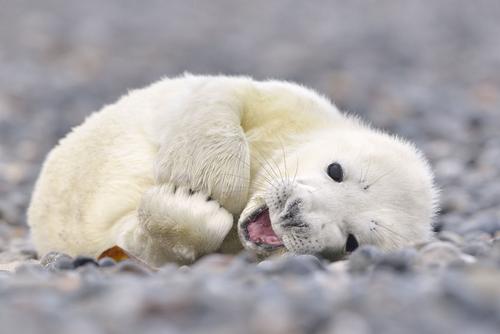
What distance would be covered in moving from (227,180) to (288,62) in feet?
28.9

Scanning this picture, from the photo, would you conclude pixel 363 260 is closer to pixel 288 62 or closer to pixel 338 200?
pixel 338 200

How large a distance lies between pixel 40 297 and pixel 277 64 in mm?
10385

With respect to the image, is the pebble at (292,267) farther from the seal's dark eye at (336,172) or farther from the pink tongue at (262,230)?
the seal's dark eye at (336,172)

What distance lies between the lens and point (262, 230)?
421 centimetres

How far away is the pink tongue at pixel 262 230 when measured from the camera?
413cm

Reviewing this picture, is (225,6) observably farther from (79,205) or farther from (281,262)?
(281,262)

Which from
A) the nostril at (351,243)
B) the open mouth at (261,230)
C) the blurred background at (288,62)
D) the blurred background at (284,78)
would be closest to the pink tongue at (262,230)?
the open mouth at (261,230)

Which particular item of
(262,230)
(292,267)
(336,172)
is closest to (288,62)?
(336,172)

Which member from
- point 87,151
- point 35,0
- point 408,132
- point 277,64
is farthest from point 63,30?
point 87,151

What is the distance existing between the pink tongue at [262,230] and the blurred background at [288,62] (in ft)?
5.14

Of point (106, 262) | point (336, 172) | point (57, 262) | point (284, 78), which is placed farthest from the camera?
point (284, 78)

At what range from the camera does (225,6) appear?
741 inches

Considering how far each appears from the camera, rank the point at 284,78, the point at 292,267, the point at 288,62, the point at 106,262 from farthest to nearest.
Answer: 1. the point at 288,62
2. the point at 284,78
3. the point at 106,262
4. the point at 292,267

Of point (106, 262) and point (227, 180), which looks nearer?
point (106, 262)
